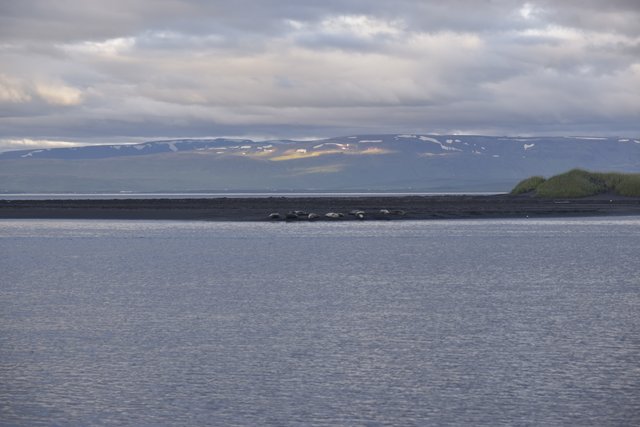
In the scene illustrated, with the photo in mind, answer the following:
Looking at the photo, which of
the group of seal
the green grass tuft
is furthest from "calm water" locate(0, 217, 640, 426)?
the green grass tuft

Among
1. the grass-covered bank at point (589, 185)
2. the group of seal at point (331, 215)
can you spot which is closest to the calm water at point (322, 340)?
the group of seal at point (331, 215)

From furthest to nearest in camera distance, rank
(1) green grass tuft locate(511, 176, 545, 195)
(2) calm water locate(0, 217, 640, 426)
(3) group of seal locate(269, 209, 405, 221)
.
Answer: (1) green grass tuft locate(511, 176, 545, 195) < (3) group of seal locate(269, 209, 405, 221) < (2) calm water locate(0, 217, 640, 426)

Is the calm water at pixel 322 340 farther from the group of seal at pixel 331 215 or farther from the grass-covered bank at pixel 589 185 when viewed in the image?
the grass-covered bank at pixel 589 185

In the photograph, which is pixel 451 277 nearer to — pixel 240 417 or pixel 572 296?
pixel 572 296

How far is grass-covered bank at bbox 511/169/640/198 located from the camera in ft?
280

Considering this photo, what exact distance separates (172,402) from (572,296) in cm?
1264

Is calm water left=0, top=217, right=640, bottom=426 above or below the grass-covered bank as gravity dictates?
below

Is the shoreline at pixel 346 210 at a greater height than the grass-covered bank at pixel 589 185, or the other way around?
the grass-covered bank at pixel 589 185

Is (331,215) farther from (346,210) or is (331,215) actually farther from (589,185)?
(589,185)

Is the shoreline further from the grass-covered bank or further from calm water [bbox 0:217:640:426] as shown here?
calm water [bbox 0:217:640:426]

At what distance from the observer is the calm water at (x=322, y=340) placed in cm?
1310

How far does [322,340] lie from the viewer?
1758cm

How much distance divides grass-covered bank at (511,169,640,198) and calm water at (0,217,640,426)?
51.3 meters

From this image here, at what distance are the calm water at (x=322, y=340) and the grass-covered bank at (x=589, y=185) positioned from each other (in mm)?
51255
